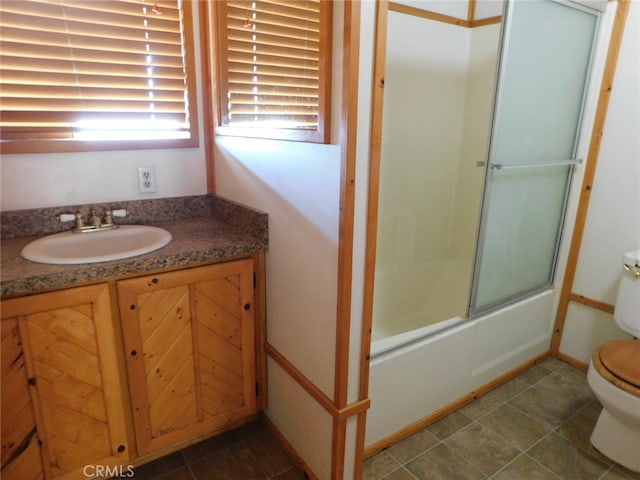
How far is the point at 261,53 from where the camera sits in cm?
158

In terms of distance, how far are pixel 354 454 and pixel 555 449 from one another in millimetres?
933

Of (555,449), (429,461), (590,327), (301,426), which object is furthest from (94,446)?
(590,327)

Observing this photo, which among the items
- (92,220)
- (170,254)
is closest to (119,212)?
(92,220)

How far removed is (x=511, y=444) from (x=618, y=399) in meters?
0.47

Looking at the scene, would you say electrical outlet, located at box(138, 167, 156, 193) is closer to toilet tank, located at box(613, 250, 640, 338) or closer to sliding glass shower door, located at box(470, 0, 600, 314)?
sliding glass shower door, located at box(470, 0, 600, 314)

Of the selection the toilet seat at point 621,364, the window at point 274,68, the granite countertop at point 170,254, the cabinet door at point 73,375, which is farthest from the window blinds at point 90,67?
the toilet seat at point 621,364

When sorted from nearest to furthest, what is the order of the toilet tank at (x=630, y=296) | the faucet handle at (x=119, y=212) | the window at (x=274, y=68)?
the window at (x=274, y=68) < the faucet handle at (x=119, y=212) < the toilet tank at (x=630, y=296)

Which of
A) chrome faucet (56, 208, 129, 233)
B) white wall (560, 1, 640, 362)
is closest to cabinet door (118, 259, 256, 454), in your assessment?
chrome faucet (56, 208, 129, 233)

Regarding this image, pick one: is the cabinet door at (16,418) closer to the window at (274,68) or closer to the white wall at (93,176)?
the white wall at (93,176)

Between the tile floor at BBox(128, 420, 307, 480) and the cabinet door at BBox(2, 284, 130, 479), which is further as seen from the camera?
the tile floor at BBox(128, 420, 307, 480)

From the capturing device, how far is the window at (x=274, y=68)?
4.12 feet

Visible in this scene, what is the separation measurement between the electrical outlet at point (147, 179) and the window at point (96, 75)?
0.35ft

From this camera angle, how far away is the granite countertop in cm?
127

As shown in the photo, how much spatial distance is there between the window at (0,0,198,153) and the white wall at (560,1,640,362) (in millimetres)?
2054
